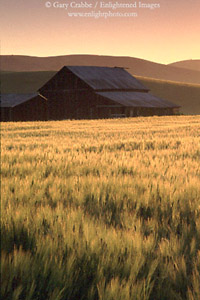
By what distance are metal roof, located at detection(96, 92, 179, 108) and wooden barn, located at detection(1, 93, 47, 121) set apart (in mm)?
9050

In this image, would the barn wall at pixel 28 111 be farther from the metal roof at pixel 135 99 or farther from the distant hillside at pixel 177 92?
the distant hillside at pixel 177 92

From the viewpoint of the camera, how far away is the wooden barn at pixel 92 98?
6175 centimetres

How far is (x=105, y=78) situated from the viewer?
231 feet

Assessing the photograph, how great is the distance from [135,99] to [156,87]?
260 feet

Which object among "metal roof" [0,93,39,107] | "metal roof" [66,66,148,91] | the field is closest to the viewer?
the field

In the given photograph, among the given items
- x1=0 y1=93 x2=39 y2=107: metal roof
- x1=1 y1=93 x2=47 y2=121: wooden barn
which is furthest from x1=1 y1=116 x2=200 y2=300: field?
x1=0 y1=93 x2=39 y2=107: metal roof

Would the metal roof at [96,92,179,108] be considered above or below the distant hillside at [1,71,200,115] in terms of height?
below

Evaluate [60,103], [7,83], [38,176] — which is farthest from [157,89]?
[38,176]

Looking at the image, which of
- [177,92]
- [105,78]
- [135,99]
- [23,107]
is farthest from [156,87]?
[23,107]

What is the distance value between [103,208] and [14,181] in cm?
163

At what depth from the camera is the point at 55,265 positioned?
2422 millimetres

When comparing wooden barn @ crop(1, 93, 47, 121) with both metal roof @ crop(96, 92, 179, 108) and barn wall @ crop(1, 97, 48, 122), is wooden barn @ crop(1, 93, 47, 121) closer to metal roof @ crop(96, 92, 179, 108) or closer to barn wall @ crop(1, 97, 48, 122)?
barn wall @ crop(1, 97, 48, 122)

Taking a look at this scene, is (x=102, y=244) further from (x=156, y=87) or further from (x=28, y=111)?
(x=156, y=87)

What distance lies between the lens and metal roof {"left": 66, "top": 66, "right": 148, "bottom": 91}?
217ft
